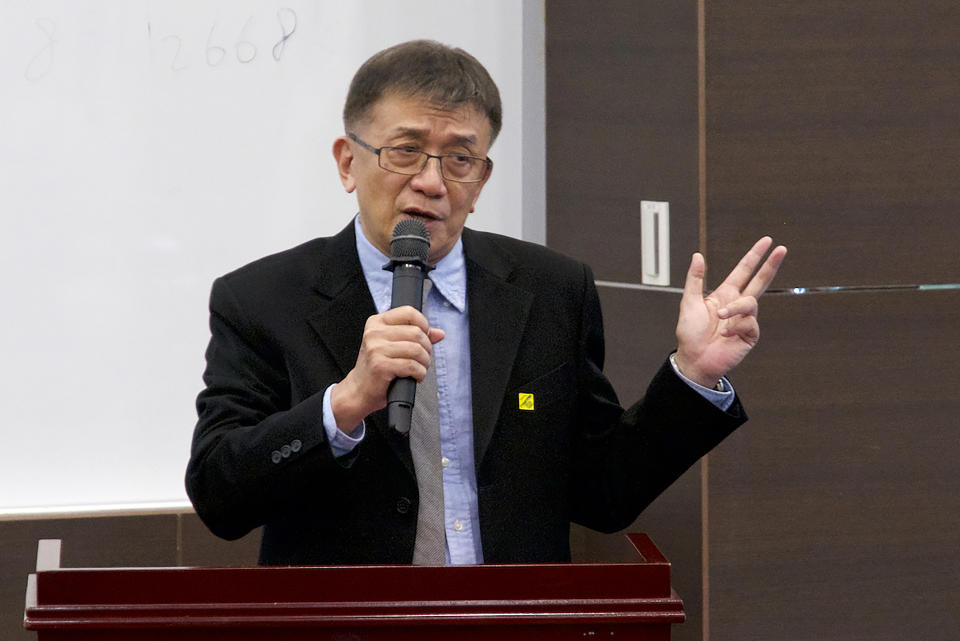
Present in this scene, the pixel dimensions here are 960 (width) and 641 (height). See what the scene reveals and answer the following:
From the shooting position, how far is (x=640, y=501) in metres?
1.94

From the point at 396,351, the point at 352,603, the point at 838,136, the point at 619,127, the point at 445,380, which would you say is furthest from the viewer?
the point at 619,127

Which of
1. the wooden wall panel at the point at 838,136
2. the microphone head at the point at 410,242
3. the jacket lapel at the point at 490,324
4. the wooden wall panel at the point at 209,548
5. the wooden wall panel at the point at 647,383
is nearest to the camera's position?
the microphone head at the point at 410,242

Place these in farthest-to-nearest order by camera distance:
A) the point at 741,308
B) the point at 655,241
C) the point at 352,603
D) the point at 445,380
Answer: the point at 655,241 < the point at 445,380 < the point at 741,308 < the point at 352,603

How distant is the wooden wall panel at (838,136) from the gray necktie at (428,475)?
0.92 meters

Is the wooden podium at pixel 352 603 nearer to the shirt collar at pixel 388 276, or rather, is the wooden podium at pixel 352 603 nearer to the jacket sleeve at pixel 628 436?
the jacket sleeve at pixel 628 436

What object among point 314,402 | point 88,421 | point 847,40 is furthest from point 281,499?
point 847,40

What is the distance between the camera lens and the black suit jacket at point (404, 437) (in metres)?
1.75

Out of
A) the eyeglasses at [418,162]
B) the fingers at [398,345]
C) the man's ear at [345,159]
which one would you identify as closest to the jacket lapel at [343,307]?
the man's ear at [345,159]

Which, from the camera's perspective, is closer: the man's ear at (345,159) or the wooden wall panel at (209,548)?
the man's ear at (345,159)

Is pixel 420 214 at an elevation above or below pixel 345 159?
below

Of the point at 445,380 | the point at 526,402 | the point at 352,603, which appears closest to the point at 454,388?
the point at 445,380

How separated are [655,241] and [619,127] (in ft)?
1.05

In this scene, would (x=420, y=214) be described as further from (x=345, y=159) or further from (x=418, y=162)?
(x=345, y=159)

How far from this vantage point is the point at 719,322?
181 cm
